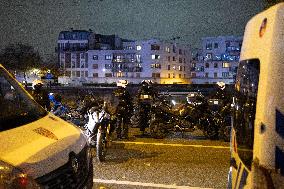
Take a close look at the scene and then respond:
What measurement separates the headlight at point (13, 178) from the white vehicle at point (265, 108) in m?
1.57

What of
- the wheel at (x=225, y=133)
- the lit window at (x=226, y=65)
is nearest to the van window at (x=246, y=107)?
the wheel at (x=225, y=133)

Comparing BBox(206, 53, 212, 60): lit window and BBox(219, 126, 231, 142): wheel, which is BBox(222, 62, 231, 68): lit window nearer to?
BBox(206, 53, 212, 60): lit window

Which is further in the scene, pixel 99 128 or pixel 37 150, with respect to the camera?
pixel 99 128

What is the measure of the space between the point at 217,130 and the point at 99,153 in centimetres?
419

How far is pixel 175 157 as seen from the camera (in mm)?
8922

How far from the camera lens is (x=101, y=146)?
8.45 metres

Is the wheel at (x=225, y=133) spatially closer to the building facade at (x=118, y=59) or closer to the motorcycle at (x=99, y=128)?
the motorcycle at (x=99, y=128)

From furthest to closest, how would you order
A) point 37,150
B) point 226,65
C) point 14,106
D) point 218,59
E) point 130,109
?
point 218,59
point 226,65
point 130,109
point 14,106
point 37,150

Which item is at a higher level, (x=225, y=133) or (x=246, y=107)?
(x=246, y=107)

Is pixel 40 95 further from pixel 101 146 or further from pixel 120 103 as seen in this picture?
pixel 101 146

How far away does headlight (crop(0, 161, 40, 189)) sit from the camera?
2.80 m

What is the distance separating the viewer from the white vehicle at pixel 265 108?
267 cm

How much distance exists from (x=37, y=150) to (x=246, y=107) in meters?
1.70

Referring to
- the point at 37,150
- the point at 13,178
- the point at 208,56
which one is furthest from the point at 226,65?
the point at 13,178
